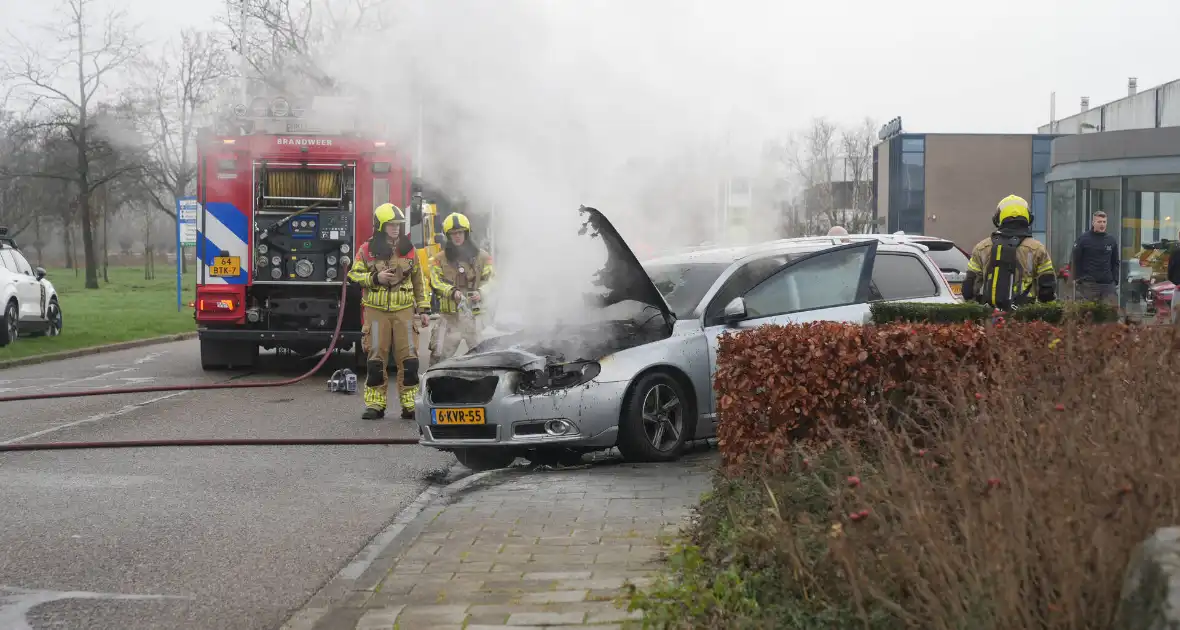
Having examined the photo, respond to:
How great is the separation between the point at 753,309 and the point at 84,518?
503 centimetres

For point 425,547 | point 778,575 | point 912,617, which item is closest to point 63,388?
point 425,547

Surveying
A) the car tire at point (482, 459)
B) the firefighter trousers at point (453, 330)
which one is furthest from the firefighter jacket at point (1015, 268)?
the firefighter trousers at point (453, 330)

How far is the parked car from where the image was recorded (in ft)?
72.9

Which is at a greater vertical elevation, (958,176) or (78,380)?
(958,176)

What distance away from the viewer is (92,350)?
73.7 feet

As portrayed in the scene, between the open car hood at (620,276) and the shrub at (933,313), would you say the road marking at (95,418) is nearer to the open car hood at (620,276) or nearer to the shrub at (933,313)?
the open car hood at (620,276)

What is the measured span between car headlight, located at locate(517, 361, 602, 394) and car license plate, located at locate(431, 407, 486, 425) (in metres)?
0.35

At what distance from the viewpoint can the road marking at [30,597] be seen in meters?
5.47

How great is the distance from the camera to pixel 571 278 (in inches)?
395

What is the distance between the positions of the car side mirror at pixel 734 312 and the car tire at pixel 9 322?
1638cm

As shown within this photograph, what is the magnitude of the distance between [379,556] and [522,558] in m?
0.76

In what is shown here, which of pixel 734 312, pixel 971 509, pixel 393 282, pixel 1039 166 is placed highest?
pixel 1039 166

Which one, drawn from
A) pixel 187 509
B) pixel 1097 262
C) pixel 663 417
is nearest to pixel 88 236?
pixel 1097 262

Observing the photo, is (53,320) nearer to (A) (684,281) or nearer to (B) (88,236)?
(A) (684,281)
